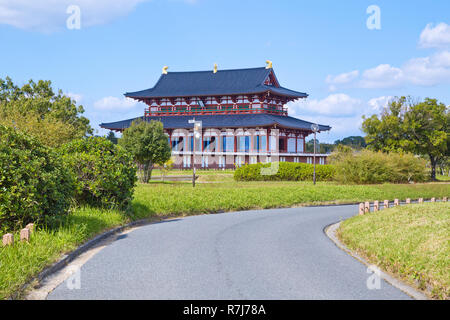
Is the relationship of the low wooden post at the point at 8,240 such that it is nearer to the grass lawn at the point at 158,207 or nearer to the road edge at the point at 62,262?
the grass lawn at the point at 158,207

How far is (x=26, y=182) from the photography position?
1016 cm

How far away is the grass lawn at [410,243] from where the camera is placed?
24.5 feet

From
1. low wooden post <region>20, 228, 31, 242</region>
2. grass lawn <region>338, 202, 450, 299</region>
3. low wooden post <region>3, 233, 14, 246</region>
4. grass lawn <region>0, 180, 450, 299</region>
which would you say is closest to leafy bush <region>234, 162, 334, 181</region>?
grass lawn <region>0, 180, 450, 299</region>

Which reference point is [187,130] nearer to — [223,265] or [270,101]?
[270,101]

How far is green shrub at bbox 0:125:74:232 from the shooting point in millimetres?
9773

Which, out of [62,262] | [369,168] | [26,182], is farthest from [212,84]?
[62,262]

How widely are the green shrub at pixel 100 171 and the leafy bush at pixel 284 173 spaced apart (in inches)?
929

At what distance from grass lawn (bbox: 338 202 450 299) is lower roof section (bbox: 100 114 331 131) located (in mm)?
39220

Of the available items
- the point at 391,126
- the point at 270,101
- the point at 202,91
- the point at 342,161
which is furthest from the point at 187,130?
the point at 342,161

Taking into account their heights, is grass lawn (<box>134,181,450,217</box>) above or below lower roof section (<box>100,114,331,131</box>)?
below

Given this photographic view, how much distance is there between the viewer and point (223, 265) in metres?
8.67

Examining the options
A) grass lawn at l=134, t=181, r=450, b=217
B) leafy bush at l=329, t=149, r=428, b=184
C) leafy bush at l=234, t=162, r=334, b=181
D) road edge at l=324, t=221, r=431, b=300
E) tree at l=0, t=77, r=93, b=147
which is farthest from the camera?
tree at l=0, t=77, r=93, b=147
